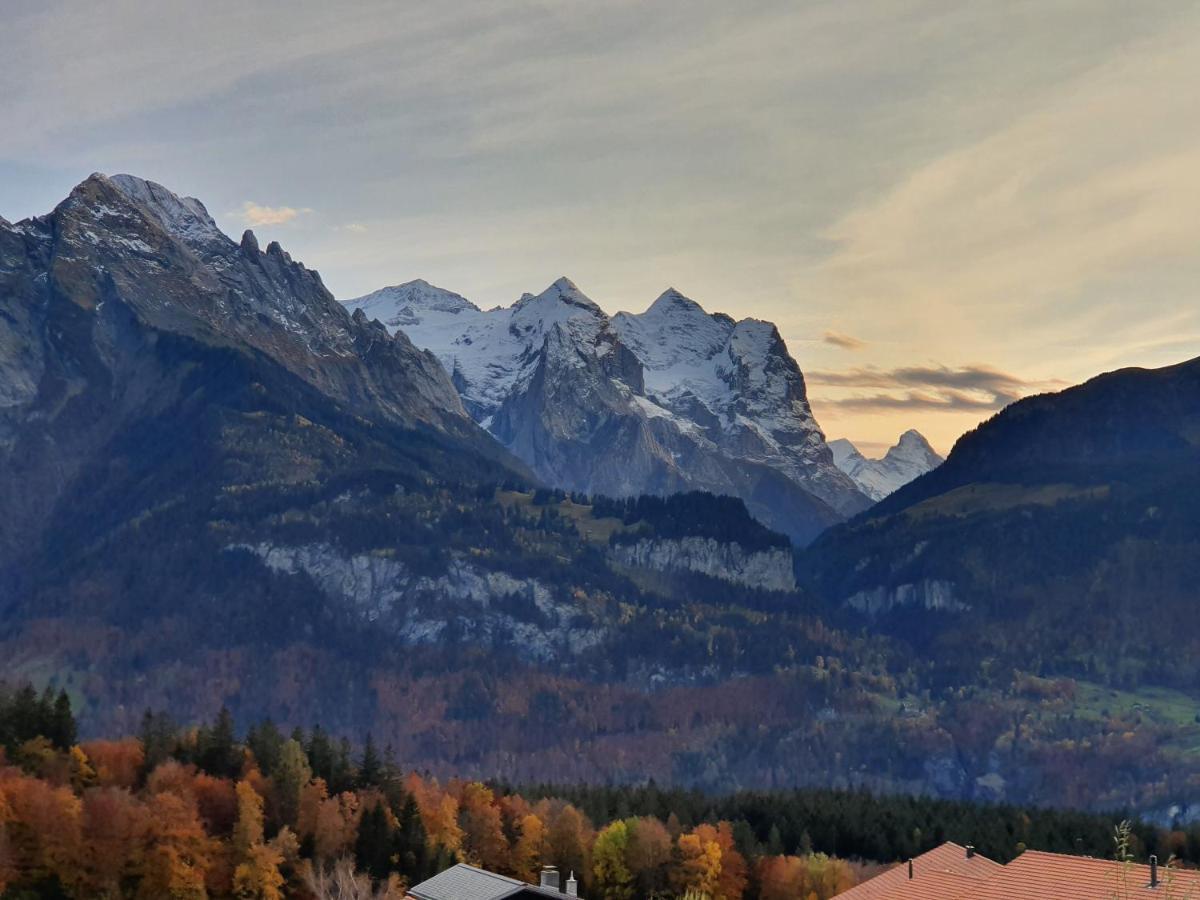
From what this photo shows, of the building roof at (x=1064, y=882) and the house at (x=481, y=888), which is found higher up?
the building roof at (x=1064, y=882)

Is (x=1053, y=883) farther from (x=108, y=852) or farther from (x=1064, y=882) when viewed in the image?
(x=108, y=852)

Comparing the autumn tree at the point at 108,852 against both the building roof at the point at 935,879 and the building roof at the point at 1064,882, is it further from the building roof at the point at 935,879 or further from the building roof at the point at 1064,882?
the building roof at the point at 1064,882

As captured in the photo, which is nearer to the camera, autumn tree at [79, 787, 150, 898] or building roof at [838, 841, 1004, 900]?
building roof at [838, 841, 1004, 900]

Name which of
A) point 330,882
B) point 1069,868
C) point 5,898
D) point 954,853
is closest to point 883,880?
point 954,853

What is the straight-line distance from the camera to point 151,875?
198000 mm

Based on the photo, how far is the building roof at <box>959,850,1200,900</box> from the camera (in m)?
105

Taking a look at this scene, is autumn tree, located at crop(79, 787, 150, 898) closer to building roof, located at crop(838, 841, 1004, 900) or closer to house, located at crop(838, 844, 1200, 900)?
building roof, located at crop(838, 841, 1004, 900)

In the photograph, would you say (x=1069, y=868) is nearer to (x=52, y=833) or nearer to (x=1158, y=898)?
(x=1158, y=898)

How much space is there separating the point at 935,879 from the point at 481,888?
40.2 meters

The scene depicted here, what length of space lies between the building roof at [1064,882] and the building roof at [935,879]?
3.41m

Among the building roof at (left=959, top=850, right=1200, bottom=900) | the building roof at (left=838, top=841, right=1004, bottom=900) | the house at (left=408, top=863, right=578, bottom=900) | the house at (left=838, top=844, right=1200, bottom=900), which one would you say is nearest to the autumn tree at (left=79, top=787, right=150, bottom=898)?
the house at (left=408, top=863, right=578, bottom=900)

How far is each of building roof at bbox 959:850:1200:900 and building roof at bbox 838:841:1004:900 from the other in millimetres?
3406

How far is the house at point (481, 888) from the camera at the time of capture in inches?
5832

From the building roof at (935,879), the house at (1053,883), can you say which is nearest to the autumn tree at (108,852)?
the building roof at (935,879)
